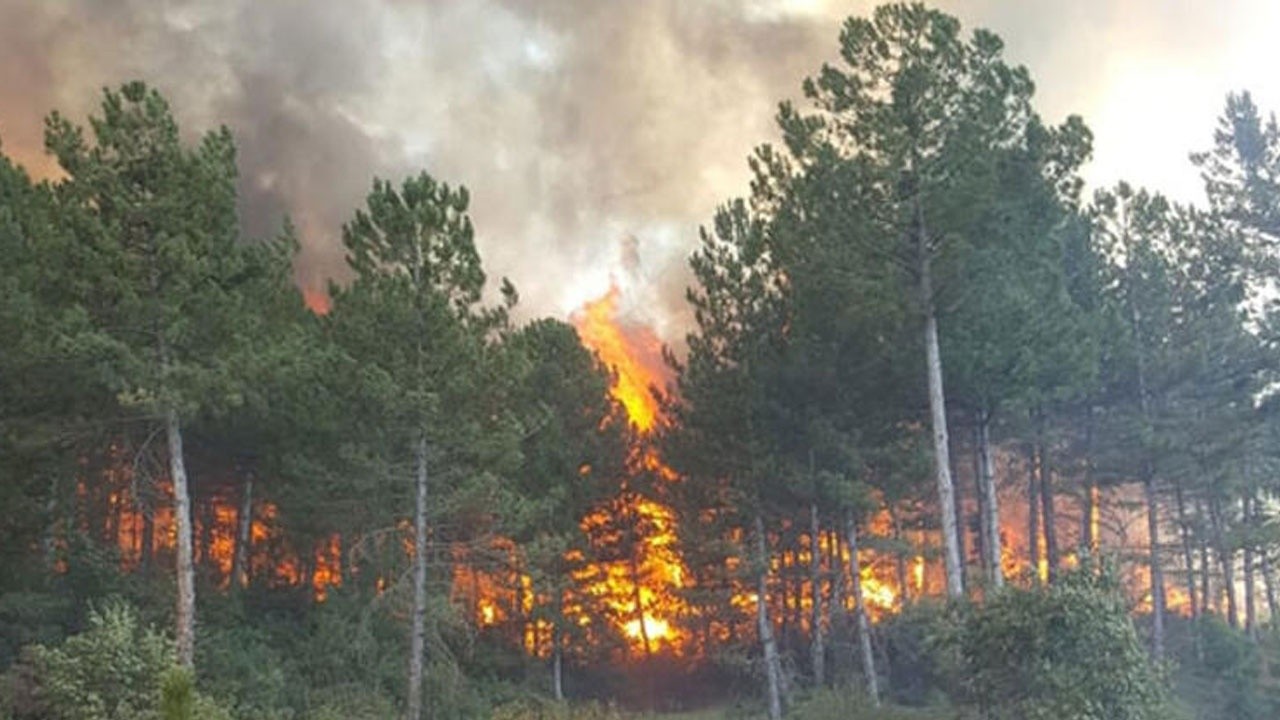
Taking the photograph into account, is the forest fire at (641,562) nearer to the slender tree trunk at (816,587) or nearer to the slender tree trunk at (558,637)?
the slender tree trunk at (558,637)

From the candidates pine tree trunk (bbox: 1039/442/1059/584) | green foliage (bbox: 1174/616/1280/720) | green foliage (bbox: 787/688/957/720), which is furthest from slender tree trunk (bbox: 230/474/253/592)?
green foliage (bbox: 1174/616/1280/720)

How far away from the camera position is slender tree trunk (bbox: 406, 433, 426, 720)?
23734 millimetres

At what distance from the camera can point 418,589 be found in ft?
79.7

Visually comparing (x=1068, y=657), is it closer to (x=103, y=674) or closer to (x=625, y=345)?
(x=103, y=674)

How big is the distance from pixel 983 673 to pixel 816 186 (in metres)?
11.9

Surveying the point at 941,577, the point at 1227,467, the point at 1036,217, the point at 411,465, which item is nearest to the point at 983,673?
the point at 1036,217

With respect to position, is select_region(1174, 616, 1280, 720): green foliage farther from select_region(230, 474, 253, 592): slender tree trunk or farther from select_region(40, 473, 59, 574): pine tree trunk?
select_region(40, 473, 59, 574): pine tree trunk

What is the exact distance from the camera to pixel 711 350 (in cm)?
3391

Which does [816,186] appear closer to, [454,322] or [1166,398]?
[454,322]

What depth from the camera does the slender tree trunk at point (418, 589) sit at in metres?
23.7

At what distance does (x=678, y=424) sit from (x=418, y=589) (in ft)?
49.9

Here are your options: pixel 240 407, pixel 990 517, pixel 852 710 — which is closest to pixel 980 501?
pixel 990 517

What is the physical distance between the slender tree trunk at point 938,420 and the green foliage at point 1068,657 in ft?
9.27

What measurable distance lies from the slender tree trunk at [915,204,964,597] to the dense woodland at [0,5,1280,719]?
79 mm
